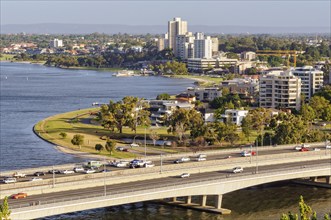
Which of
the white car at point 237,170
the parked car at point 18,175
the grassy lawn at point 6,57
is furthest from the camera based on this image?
the grassy lawn at point 6,57

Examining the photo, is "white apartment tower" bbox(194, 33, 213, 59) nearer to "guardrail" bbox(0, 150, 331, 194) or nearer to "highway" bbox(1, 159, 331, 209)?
"guardrail" bbox(0, 150, 331, 194)

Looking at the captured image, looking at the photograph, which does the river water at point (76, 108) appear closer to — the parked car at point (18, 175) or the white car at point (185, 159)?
the white car at point (185, 159)

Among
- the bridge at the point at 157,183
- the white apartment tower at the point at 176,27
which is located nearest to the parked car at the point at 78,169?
the bridge at the point at 157,183

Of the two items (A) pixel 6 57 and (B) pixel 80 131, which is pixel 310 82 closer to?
(B) pixel 80 131

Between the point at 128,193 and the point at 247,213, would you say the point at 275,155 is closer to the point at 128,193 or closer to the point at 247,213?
the point at 247,213

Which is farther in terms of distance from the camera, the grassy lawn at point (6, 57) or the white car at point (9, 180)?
the grassy lawn at point (6, 57)

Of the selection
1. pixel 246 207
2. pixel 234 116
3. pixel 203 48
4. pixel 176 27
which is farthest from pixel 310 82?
pixel 176 27

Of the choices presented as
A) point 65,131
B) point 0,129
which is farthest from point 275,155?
point 0,129
